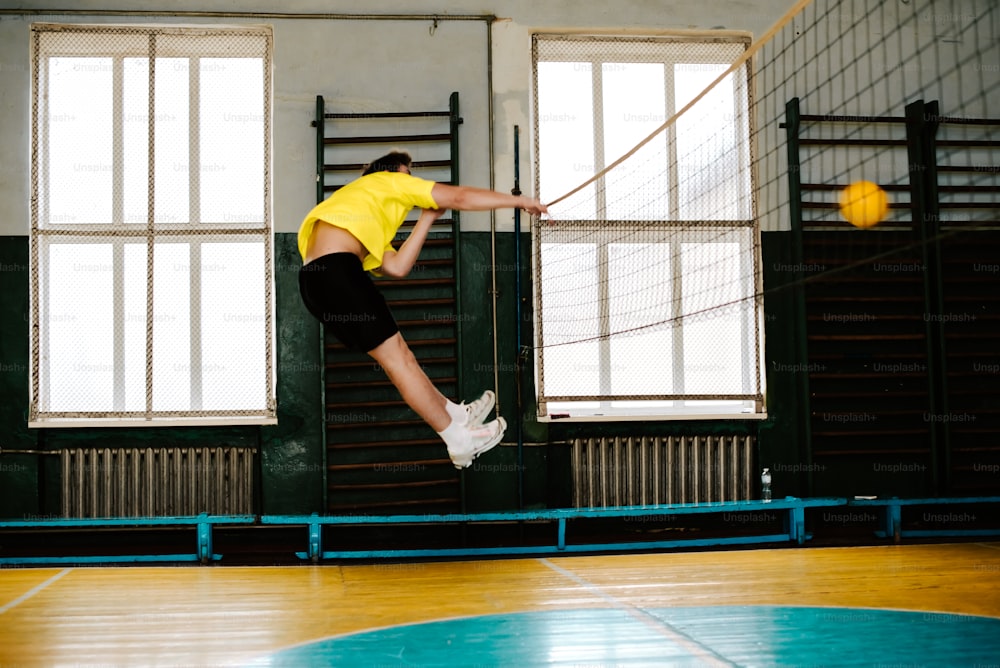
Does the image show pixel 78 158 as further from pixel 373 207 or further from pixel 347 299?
pixel 347 299

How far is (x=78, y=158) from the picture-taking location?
6.16m

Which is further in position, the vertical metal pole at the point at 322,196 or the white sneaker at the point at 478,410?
the vertical metal pole at the point at 322,196

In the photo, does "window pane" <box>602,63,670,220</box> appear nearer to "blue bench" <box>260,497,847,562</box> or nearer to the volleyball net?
the volleyball net

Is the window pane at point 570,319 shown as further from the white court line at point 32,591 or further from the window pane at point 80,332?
the white court line at point 32,591

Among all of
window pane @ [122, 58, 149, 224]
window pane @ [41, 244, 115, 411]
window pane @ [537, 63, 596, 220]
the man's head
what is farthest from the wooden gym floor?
window pane @ [537, 63, 596, 220]

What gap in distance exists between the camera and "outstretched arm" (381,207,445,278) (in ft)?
11.0

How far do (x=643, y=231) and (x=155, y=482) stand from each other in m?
4.03

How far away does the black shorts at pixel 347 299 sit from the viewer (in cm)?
304

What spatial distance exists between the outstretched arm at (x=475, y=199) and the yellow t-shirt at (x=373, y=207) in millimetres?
47

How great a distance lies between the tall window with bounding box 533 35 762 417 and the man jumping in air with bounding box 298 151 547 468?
310 cm

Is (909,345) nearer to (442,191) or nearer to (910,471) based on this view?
(910,471)

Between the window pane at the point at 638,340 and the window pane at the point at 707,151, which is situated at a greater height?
the window pane at the point at 707,151

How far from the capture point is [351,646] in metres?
3.09

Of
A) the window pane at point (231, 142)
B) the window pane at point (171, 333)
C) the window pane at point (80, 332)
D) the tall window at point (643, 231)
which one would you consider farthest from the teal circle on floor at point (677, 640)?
the window pane at point (231, 142)
